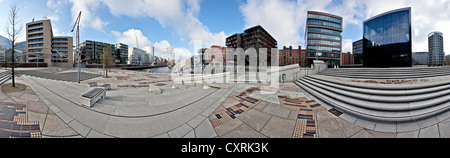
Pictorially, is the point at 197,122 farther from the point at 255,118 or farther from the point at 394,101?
the point at 394,101

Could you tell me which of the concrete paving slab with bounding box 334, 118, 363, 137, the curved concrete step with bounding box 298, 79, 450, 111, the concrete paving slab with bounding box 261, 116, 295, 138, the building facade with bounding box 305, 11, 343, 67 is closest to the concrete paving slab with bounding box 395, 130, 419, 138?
the concrete paving slab with bounding box 334, 118, 363, 137

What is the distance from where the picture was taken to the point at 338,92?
6.14 m

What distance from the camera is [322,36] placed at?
162 ft

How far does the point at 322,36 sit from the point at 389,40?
29322 millimetres

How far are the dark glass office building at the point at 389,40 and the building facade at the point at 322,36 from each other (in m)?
23.9

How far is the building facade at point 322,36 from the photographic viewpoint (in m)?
48.8

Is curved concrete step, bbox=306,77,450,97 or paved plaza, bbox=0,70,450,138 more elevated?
curved concrete step, bbox=306,77,450,97

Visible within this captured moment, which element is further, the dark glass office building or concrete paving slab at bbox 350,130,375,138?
the dark glass office building

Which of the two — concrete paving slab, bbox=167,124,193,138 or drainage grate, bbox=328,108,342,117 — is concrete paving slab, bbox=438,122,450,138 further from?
concrete paving slab, bbox=167,124,193,138

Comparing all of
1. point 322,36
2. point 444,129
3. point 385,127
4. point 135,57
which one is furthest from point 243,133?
point 135,57

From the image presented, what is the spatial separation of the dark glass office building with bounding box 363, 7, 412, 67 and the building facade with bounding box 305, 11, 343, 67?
78.5ft

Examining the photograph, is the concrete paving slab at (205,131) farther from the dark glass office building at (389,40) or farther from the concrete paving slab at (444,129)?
the dark glass office building at (389,40)

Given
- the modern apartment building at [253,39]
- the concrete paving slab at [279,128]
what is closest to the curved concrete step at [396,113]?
the concrete paving slab at [279,128]

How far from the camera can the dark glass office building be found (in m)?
21.2
